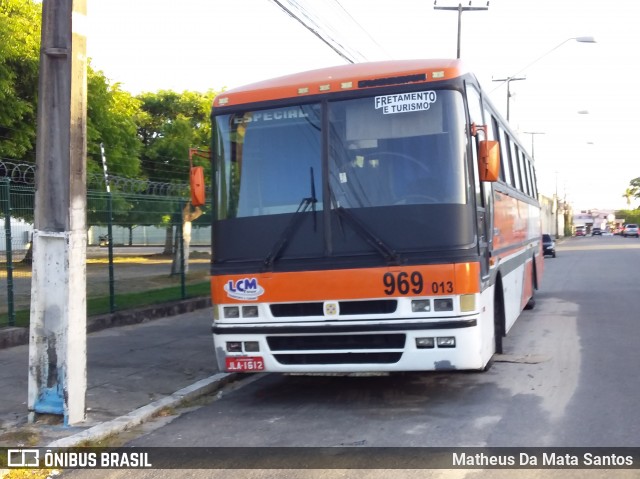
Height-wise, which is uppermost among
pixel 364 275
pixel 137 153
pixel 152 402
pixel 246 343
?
pixel 137 153

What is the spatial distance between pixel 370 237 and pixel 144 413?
2851 millimetres

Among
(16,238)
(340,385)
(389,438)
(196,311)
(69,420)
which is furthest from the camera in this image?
(196,311)

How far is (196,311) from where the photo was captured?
16266 mm

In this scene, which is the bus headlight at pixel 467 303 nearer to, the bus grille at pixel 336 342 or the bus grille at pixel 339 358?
the bus grille at pixel 336 342

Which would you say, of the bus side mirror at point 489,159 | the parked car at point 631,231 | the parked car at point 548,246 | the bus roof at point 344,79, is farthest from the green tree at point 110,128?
the parked car at point 631,231

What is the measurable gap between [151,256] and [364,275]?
1451 centimetres

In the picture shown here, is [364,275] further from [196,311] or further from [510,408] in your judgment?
[196,311]

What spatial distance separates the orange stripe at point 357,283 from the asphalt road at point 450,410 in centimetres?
118

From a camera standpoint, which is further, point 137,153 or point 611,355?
point 137,153

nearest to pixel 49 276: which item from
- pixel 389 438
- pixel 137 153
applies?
pixel 389 438

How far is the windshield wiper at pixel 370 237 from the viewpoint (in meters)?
7.17

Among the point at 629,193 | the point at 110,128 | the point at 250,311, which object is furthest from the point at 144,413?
the point at 629,193

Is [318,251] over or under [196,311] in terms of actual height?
over

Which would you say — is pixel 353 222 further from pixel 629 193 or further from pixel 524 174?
pixel 629 193
